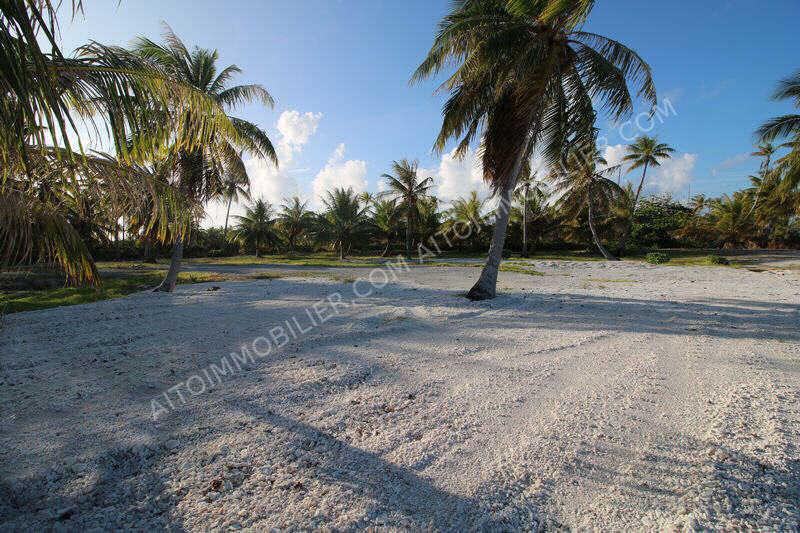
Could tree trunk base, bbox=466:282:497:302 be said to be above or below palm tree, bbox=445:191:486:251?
below

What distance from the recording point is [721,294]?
955 centimetres

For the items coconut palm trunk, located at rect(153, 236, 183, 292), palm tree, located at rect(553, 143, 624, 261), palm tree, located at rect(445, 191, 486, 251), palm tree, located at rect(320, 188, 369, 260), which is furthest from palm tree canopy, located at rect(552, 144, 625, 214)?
coconut palm trunk, located at rect(153, 236, 183, 292)

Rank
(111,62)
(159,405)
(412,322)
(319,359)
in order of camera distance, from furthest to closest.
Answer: (412,322) → (319,359) → (159,405) → (111,62)

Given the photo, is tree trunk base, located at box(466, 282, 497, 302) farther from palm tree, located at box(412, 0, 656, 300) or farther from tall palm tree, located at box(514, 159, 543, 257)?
tall palm tree, located at box(514, 159, 543, 257)

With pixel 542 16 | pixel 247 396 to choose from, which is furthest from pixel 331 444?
pixel 542 16

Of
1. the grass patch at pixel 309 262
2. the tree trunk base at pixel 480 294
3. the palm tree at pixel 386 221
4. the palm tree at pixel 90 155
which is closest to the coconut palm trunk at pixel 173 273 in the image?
the palm tree at pixel 90 155

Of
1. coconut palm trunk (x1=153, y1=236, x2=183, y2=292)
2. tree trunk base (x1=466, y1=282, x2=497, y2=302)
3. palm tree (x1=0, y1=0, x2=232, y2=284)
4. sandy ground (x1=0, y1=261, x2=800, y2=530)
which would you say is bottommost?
sandy ground (x1=0, y1=261, x2=800, y2=530)

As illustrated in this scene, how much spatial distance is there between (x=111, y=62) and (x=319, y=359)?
4.05 m

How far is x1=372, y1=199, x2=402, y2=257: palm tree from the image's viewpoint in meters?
28.8

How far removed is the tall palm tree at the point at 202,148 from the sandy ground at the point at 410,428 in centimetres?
596

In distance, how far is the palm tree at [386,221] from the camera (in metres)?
28.8

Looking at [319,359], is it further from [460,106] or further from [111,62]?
[460,106]

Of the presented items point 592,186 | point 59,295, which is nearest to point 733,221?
point 592,186

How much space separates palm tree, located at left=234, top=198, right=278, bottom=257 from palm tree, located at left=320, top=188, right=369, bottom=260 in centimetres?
904
